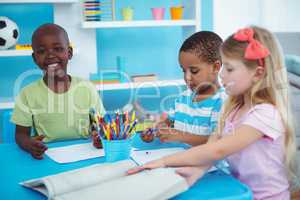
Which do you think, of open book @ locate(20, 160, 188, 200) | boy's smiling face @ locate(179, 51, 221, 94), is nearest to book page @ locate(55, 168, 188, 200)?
open book @ locate(20, 160, 188, 200)

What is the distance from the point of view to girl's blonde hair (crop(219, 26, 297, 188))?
1015 millimetres

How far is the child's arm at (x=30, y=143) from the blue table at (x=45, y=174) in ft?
0.05

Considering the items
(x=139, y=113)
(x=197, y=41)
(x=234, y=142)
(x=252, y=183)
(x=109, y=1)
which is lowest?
(x=139, y=113)

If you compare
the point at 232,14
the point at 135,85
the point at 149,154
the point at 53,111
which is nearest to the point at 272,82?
the point at 149,154

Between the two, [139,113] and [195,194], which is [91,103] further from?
[139,113]

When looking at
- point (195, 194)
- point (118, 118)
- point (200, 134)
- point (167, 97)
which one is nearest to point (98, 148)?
point (118, 118)

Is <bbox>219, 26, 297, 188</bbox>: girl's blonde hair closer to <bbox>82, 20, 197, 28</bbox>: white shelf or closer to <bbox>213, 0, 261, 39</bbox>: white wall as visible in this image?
<bbox>82, 20, 197, 28</bbox>: white shelf

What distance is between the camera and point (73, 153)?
3.61 feet

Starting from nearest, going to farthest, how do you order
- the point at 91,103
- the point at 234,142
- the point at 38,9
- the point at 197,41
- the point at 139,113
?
1. the point at 234,142
2. the point at 197,41
3. the point at 91,103
4. the point at 38,9
5. the point at 139,113

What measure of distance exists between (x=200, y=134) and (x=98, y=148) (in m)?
0.32

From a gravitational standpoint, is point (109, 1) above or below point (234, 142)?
above

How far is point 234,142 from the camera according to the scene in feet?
3.02

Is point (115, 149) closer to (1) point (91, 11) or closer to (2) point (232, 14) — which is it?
(1) point (91, 11)

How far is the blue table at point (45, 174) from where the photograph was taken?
31.5 inches
